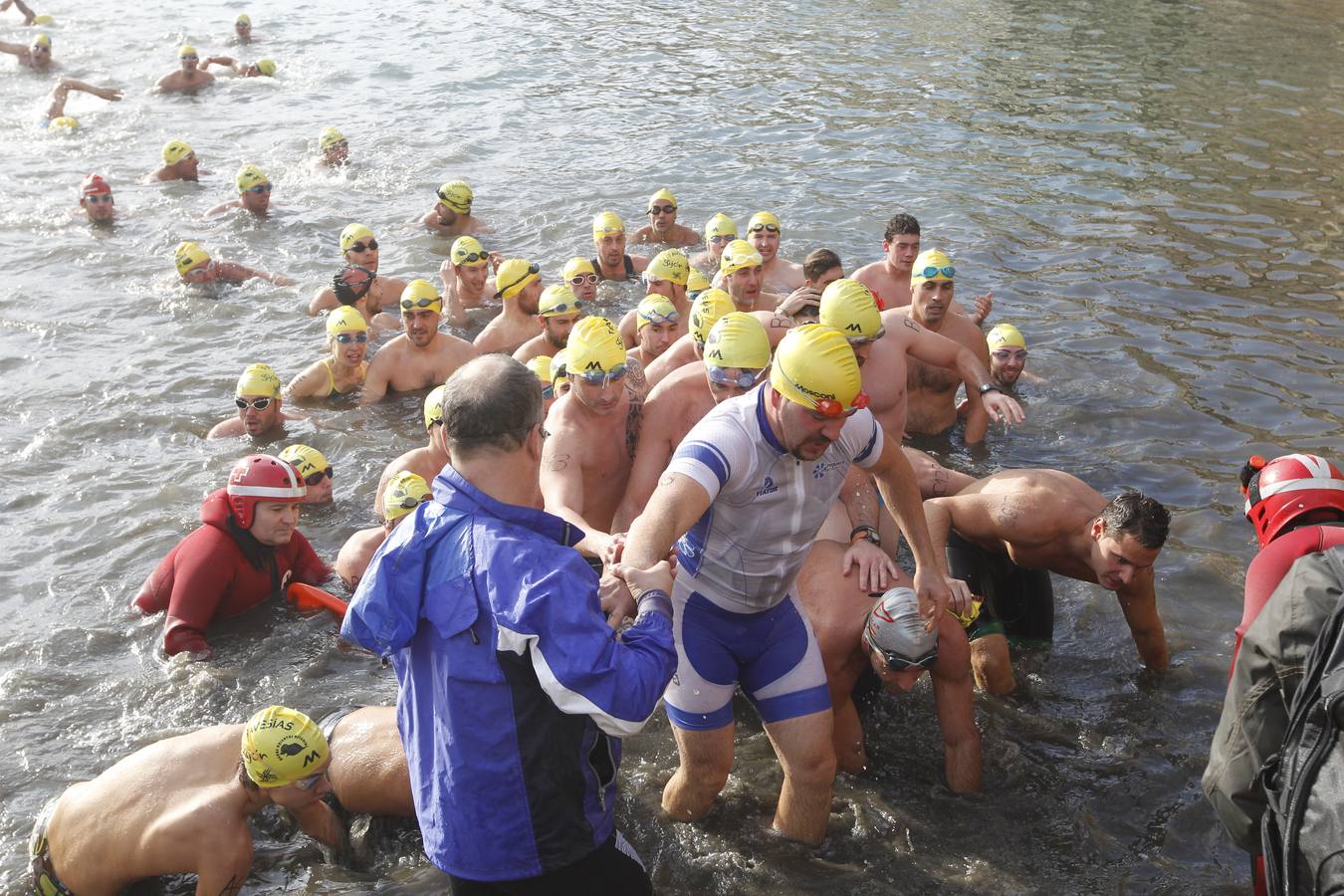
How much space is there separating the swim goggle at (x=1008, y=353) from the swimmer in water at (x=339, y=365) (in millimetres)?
5838

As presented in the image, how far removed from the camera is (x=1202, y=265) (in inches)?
487

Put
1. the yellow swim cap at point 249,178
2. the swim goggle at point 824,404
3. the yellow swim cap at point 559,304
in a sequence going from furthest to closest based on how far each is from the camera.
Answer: the yellow swim cap at point 249,178
the yellow swim cap at point 559,304
the swim goggle at point 824,404

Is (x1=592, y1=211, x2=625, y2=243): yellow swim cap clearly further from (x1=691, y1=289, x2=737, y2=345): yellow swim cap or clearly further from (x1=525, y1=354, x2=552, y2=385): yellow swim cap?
(x1=691, y1=289, x2=737, y2=345): yellow swim cap

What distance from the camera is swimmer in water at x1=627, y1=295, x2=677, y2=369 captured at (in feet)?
28.7

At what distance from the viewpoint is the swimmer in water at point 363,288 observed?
1184 centimetres

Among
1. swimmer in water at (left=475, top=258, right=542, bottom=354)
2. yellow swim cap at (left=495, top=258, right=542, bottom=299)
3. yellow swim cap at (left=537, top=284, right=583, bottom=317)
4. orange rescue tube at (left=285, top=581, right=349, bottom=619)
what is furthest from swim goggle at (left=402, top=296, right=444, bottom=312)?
orange rescue tube at (left=285, top=581, right=349, bottom=619)

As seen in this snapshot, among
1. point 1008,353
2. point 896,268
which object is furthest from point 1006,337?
point 896,268

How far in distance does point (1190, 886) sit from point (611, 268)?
9383 millimetres

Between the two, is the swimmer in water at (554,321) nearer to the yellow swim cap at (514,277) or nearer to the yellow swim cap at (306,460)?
the yellow swim cap at (514,277)

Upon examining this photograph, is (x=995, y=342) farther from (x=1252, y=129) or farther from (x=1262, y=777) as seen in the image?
(x=1252, y=129)

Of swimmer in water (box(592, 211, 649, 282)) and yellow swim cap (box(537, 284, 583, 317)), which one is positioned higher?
yellow swim cap (box(537, 284, 583, 317))

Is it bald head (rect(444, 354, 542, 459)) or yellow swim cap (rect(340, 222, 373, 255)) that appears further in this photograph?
yellow swim cap (rect(340, 222, 373, 255))

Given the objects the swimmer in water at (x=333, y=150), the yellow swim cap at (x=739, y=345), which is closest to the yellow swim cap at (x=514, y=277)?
the yellow swim cap at (x=739, y=345)

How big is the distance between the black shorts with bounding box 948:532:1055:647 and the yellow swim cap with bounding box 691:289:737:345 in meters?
2.30
